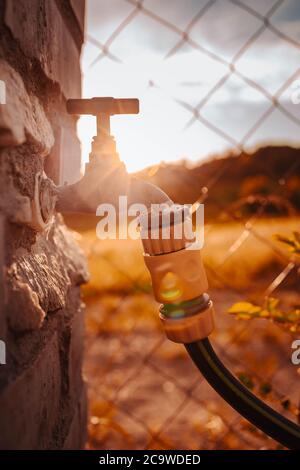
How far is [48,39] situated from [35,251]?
0.28 m

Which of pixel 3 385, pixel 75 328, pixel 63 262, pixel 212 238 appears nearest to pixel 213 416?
pixel 75 328

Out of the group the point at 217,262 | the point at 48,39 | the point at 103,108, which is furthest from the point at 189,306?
the point at 217,262

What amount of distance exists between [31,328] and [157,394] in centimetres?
140

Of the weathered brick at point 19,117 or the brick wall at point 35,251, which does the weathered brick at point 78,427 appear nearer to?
the brick wall at point 35,251

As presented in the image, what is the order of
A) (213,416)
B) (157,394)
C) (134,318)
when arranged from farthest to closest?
(134,318)
(157,394)
(213,416)

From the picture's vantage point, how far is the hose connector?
639mm

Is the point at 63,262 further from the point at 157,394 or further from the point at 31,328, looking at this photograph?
the point at 157,394

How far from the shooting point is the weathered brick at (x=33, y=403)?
488 millimetres

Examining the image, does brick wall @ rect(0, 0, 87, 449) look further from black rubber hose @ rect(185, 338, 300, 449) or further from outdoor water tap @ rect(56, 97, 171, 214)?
black rubber hose @ rect(185, 338, 300, 449)

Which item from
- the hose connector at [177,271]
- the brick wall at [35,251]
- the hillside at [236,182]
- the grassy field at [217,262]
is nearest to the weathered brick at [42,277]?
the brick wall at [35,251]

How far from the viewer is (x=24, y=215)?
55cm

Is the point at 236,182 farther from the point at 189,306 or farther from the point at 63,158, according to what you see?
the point at 189,306

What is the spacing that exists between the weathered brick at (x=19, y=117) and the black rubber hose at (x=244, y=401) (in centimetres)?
32

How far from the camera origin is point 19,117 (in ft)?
1.71
